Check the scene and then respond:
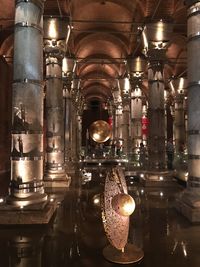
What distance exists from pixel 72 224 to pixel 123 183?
6.74 ft

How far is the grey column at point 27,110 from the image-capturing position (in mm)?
5586

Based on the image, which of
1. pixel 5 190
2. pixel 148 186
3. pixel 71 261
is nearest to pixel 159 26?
pixel 148 186

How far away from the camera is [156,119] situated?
10805 millimetres

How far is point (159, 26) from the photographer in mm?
10289

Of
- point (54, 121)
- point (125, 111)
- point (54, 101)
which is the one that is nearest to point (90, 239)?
point (54, 121)

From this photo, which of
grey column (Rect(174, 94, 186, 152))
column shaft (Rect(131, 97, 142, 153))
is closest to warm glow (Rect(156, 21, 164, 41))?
column shaft (Rect(131, 97, 142, 153))

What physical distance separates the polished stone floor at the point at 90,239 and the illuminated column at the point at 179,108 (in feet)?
46.3

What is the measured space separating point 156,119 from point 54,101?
365cm

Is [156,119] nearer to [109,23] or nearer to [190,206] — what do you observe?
[109,23]

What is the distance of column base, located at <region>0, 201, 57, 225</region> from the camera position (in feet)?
17.6

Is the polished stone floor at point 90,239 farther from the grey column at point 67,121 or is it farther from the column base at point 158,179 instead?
the grey column at point 67,121

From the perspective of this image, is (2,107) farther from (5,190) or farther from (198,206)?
(198,206)

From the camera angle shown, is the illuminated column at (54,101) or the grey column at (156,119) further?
the grey column at (156,119)

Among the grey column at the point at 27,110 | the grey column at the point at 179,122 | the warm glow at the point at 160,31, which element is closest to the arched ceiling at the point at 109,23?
the warm glow at the point at 160,31
